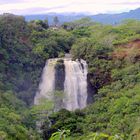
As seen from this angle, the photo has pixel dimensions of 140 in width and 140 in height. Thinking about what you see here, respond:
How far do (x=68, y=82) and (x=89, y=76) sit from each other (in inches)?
53.1

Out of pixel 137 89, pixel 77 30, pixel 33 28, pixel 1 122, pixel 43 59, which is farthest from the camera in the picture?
pixel 77 30

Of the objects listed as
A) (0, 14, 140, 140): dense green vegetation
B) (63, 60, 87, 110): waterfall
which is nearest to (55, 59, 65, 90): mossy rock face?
(63, 60, 87, 110): waterfall

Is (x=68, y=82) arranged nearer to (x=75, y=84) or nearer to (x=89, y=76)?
(x=75, y=84)

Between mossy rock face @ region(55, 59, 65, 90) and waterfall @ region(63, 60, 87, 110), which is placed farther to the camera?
mossy rock face @ region(55, 59, 65, 90)

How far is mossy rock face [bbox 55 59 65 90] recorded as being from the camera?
25503 millimetres

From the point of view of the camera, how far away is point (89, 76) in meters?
25.3

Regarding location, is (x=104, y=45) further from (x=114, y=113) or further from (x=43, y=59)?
(x=114, y=113)

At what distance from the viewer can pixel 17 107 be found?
2109 cm

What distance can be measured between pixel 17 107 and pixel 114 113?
5.09 m

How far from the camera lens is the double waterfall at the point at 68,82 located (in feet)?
81.3

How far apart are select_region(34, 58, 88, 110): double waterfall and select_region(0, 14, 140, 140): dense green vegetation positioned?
494 mm

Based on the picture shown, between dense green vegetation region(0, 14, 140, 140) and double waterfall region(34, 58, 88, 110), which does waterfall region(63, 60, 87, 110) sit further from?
dense green vegetation region(0, 14, 140, 140)

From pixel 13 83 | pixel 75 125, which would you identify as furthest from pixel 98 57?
pixel 75 125

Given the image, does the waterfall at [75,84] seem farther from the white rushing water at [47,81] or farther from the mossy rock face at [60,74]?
the white rushing water at [47,81]
